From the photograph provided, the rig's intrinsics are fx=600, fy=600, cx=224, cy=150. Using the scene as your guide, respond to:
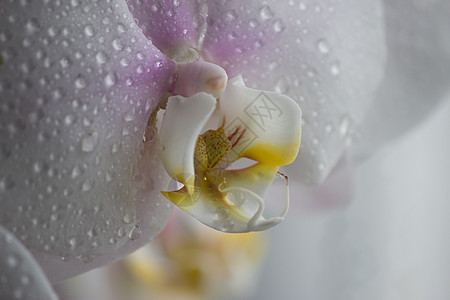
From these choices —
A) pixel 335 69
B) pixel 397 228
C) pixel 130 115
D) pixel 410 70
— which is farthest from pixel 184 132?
pixel 397 228

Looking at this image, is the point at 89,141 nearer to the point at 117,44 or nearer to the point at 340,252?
the point at 117,44

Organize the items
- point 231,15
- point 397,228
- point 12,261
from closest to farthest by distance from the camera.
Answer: point 12,261
point 231,15
point 397,228

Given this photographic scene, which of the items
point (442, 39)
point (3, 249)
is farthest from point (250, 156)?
point (442, 39)

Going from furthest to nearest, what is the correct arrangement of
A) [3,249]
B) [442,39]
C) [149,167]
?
[442,39] → [149,167] → [3,249]

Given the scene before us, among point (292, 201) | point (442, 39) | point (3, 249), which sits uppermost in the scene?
point (3, 249)

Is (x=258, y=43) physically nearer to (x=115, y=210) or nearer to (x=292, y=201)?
(x=115, y=210)

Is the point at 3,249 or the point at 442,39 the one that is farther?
the point at 442,39
